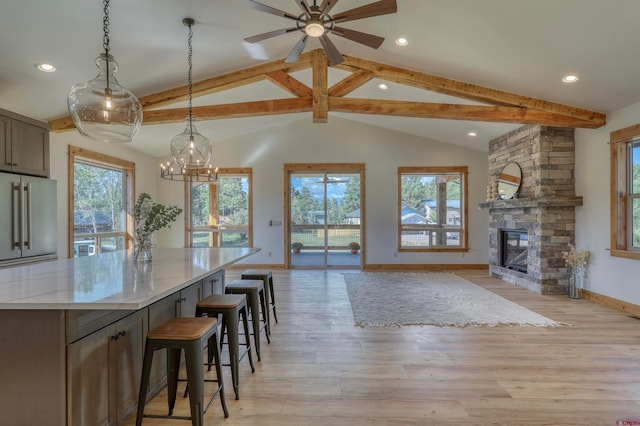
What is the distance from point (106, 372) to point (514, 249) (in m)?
6.31

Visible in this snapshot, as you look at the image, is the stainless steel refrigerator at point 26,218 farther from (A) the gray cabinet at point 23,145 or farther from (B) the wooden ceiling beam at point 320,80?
(B) the wooden ceiling beam at point 320,80

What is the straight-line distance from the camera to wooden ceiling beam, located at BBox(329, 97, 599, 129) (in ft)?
14.3

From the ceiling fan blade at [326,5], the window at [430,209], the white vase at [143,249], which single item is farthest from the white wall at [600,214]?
the white vase at [143,249]

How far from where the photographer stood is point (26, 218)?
12.0 feet

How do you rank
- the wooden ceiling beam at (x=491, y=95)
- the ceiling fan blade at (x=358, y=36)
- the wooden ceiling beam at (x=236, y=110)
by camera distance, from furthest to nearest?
1. the wooden ceiling beam at (x=236, y=110)
2. the wooden ceiling beam at (x=491, y=95)
3. the ceiling fan blade at (x=358, y=36)

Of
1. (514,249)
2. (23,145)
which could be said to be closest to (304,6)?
(23,145)

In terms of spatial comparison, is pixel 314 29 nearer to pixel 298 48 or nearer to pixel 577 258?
pixel 298 48

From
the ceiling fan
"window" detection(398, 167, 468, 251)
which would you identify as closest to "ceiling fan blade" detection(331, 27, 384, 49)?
the ceiling fan

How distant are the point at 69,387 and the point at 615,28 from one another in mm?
4633

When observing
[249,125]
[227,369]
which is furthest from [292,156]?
[227,369]

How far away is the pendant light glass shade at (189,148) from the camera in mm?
3650

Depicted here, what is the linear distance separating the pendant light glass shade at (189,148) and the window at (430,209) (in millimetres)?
4794

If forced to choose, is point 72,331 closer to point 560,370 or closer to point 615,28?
point 560,370

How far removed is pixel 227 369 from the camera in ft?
8.80
